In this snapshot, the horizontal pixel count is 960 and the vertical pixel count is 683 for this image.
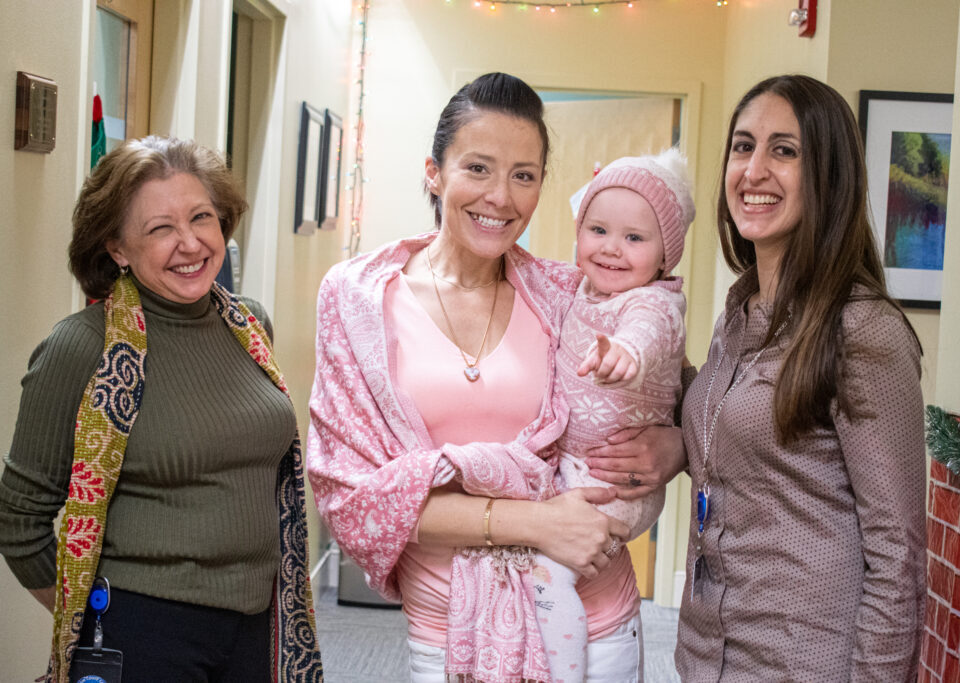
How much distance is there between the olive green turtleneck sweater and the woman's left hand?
1.91 feet

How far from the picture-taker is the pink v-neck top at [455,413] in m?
1.74

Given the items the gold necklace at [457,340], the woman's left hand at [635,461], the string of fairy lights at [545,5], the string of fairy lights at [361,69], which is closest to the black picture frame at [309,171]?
the string of fairy lights at [361,69]

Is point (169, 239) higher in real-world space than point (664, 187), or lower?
lower

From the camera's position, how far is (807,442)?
145 centimetres

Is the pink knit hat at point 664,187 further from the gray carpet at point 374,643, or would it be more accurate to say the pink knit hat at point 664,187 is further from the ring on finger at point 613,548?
the gray carpet at point 374,643

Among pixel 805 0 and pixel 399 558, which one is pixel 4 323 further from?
pixel 805 0

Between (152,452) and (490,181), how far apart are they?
72 cm

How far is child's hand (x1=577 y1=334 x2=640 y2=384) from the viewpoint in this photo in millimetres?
1479

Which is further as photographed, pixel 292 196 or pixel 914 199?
pixel 292 196

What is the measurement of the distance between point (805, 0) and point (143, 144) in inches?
93.6

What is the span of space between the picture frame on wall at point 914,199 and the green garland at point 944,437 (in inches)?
56.1

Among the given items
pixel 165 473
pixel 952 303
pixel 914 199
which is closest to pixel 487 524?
pixel 165 473

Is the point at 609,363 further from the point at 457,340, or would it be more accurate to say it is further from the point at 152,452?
the point at 152,452

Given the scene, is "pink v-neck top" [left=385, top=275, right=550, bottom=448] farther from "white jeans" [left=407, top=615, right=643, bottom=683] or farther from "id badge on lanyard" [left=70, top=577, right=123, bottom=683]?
"id badge on lanyard" [left=70, top=577, right=123, bottom=683]
